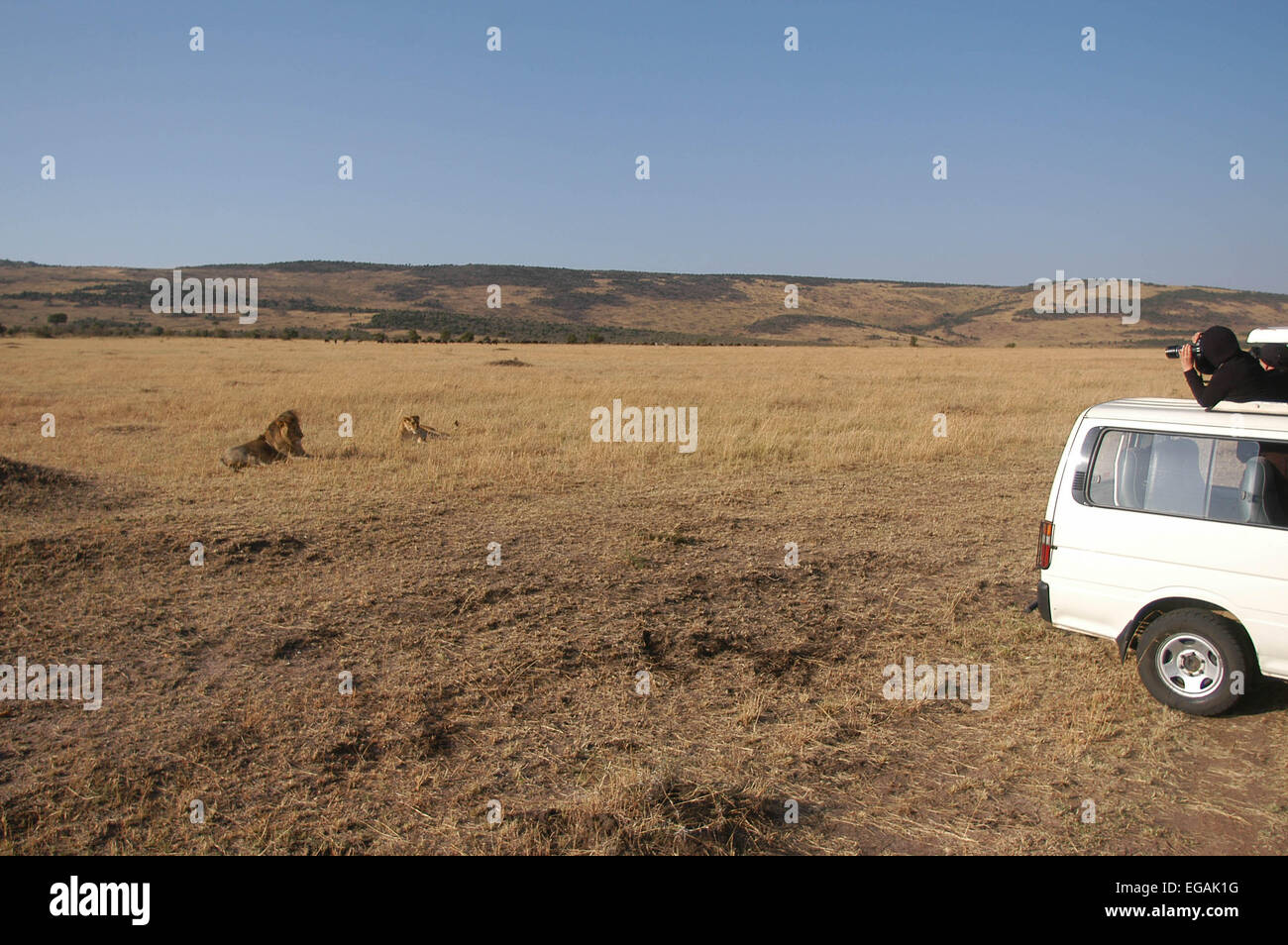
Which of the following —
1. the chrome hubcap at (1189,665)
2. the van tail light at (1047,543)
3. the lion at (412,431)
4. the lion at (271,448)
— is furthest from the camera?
the lion at (412,431)

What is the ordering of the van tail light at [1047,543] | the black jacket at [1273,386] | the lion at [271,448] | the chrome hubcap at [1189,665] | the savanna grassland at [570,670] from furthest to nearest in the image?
the lion at [271,448] → the black jacket at [1273,386] → the van tail light at [1047,543] → the chrome hubcap at [1189,665] → the savanna grassland at [570,670]

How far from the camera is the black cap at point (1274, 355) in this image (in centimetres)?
537

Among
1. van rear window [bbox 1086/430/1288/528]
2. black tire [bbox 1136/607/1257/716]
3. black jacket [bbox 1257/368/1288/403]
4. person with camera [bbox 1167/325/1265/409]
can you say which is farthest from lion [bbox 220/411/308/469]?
black jacket [bbox 1257/368/1288/403]

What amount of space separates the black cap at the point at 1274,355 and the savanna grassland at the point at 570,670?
206cm

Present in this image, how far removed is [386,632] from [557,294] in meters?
107

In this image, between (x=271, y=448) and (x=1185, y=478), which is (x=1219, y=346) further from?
(x=271, y=448)

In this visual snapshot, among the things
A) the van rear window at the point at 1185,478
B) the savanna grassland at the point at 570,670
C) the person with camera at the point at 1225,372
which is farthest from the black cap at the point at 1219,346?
the savanna grassland at the point at 570,670

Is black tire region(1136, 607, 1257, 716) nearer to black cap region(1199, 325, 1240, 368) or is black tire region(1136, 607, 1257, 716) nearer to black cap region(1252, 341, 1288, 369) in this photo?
black cap region(1199, 325, 1240, 368)

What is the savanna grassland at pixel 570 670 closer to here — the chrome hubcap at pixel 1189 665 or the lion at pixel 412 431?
the chrome hubcap at pixel 1189 665

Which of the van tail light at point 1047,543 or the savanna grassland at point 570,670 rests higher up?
the van tail light at point 1047,543

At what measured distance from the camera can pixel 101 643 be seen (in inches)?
212

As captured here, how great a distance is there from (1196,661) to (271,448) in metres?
10.7

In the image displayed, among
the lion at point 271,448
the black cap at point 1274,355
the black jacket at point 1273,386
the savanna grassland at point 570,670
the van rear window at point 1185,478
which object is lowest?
the savanna grassland at point 570,670
